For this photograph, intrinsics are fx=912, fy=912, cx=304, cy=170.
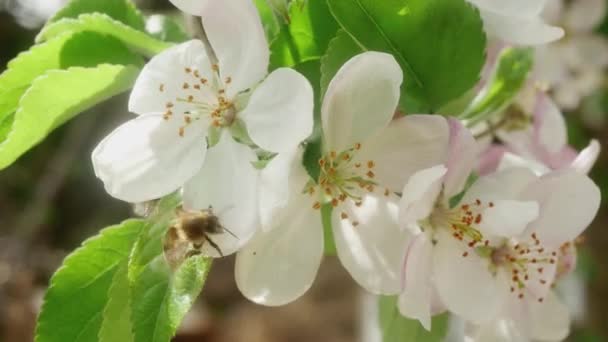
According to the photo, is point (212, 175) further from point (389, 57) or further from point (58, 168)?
point (58, 168)

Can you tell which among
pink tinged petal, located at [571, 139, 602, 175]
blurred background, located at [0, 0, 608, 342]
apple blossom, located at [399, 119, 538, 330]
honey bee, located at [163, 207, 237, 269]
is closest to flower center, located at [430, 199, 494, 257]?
apple blossom, located at [399, 119, 538, 330]

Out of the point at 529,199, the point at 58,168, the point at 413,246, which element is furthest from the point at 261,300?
the point at 58,168

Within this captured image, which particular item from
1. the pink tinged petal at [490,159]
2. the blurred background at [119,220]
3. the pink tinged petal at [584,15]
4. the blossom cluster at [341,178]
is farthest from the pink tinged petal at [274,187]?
the pink tinged petal at [584,15]

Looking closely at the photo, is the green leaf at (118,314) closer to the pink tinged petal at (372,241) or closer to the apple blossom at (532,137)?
the pink tinged petal at (372,241)

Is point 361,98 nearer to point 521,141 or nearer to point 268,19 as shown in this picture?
point 268,19

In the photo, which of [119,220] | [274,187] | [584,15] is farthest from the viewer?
[119,220]

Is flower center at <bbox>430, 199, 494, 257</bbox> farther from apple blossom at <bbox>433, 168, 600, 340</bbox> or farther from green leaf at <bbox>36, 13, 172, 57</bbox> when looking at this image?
green leaf at <bbox>36, 13, 172, 57</bbox>

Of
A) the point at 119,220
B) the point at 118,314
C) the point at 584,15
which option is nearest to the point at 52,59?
the point at 118,314
